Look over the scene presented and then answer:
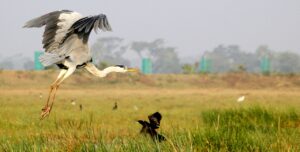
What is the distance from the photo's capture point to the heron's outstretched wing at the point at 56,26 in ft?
30.0

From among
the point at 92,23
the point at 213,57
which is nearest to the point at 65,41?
the point at 92,23

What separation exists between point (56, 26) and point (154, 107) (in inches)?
418

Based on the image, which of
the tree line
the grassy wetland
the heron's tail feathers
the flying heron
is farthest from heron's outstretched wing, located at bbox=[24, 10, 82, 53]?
the tree line

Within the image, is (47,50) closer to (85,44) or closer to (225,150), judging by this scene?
(85,44)

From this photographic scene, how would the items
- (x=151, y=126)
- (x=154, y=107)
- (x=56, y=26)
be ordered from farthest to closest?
(x=154, y=107), (x=56, y=26), (x=151, y=126)

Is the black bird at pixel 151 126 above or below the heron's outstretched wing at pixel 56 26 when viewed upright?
below

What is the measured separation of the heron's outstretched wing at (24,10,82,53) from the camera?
9141 millimetres

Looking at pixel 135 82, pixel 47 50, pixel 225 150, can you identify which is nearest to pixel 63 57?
pixel 47 50

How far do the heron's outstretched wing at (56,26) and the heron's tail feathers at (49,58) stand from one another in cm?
15

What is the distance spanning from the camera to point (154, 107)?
1969 centimetres

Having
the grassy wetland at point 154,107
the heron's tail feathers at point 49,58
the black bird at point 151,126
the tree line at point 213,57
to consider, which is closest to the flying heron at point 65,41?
the heron's tail feathers at point 49,58

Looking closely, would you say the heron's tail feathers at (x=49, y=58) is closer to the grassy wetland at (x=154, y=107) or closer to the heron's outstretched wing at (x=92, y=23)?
the heron's outstretched wing at (x=92, y=23)

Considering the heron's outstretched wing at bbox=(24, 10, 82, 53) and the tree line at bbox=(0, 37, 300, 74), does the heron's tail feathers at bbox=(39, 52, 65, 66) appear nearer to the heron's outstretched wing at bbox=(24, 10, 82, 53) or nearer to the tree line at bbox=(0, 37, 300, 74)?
the heron's outstretched wing at bbox=(24, 10, 82, 53)

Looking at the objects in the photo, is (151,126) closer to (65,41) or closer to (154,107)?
(65,41)
